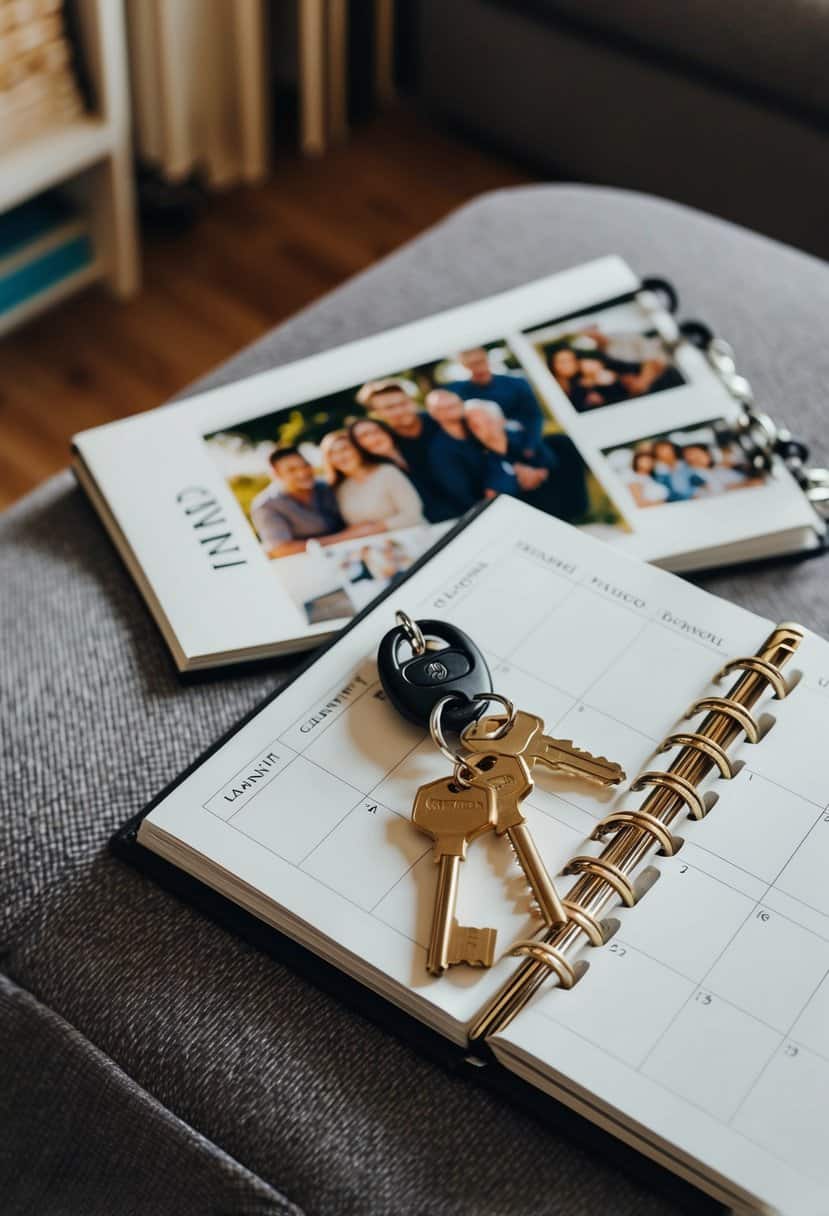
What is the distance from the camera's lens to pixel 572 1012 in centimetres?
42

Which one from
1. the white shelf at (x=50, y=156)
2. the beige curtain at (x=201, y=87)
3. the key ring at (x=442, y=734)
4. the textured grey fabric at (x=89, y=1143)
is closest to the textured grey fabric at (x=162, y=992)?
the textured grey fabric at (x=89, y=1143)

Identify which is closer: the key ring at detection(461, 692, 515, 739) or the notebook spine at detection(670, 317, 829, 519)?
the key ring at detection(461, 692, 515, 739)

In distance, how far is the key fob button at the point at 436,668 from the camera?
1.67 feet

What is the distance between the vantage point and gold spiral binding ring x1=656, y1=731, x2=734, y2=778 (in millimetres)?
485

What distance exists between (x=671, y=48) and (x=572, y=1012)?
122cm

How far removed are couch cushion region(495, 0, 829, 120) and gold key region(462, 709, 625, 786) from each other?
1.03 metres

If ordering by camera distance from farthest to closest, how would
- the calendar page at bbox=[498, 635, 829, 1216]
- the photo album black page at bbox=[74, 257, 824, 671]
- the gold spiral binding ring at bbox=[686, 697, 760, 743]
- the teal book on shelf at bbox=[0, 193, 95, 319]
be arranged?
the teal book on shelf at bbox=[0, 193, 95, 319] < the photo album black page at bbox=[74, 257, 824, 671] < the gold spiral binding ring at bbox=[686, 697, 760, 743] < the calendar page at bbox=[498, 635, 829, 1216]

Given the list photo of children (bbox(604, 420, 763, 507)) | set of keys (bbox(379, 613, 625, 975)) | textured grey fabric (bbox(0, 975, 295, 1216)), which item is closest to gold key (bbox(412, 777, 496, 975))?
set of keys (bbox(379, 613, 625, 975))

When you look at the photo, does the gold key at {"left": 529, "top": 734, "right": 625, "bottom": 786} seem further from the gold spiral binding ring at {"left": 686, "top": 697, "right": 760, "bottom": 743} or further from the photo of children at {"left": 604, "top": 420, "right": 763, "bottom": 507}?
the photo of children at {"left": 604, "top": 420, "right": 763, "bottom": 507}

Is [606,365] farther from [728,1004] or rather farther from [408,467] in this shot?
[728,1004]

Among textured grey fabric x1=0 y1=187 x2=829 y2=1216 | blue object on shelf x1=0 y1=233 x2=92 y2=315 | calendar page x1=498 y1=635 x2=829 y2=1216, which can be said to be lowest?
blue object on shelf x1=0 y1=233 x2=92 y2=315

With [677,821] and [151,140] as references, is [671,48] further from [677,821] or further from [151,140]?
[677,821]

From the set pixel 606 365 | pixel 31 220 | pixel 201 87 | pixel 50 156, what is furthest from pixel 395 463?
pixel 201 87

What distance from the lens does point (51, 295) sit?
56.0 inches
